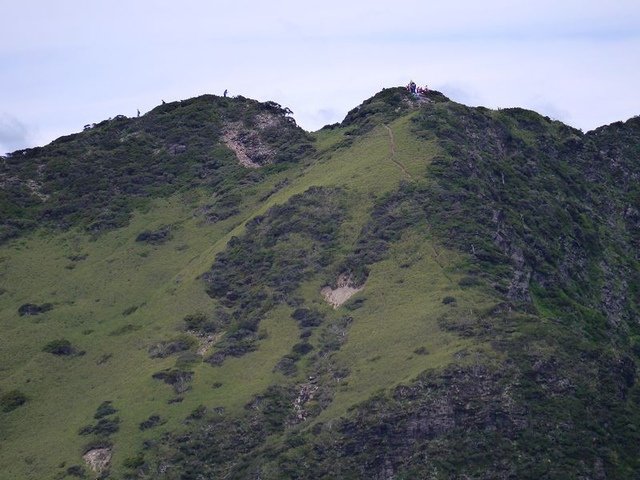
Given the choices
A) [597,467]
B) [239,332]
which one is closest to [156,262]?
[239,332]

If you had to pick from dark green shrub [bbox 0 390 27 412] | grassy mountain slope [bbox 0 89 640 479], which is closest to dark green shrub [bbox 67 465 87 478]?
grassy mountain slope [bbox 0 89 640 479]

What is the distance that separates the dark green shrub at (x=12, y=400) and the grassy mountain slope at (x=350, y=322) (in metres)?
0.28

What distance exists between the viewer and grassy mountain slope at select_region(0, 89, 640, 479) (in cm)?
12412

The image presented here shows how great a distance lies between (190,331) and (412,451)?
138 feet

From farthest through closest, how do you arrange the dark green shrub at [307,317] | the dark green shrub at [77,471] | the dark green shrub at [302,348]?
the dark green shrub at [307,317]
the dark green shrub at [302,348]
the dark green shrub at [77,471]

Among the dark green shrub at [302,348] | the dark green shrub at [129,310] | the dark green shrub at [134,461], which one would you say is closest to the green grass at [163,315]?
the dark green shrub at [129,310]

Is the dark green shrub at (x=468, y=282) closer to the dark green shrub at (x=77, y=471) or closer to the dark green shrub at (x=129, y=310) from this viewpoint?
the dark green shrub at (x=129, y=310)

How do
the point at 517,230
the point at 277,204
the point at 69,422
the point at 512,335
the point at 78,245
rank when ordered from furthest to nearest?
the point at 78,245 < the point at 277,204 < the point at 517,230 < the point at 69,422 < the point at 512,335

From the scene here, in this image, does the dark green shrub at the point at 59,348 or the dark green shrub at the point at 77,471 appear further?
the dark green shrub at the point at 59,348

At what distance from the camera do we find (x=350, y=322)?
14638 cm

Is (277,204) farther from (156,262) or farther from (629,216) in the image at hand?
(629,216)

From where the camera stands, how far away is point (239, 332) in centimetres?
15162

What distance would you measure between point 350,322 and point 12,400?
38664mm

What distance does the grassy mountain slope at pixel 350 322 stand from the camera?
12412 cm
